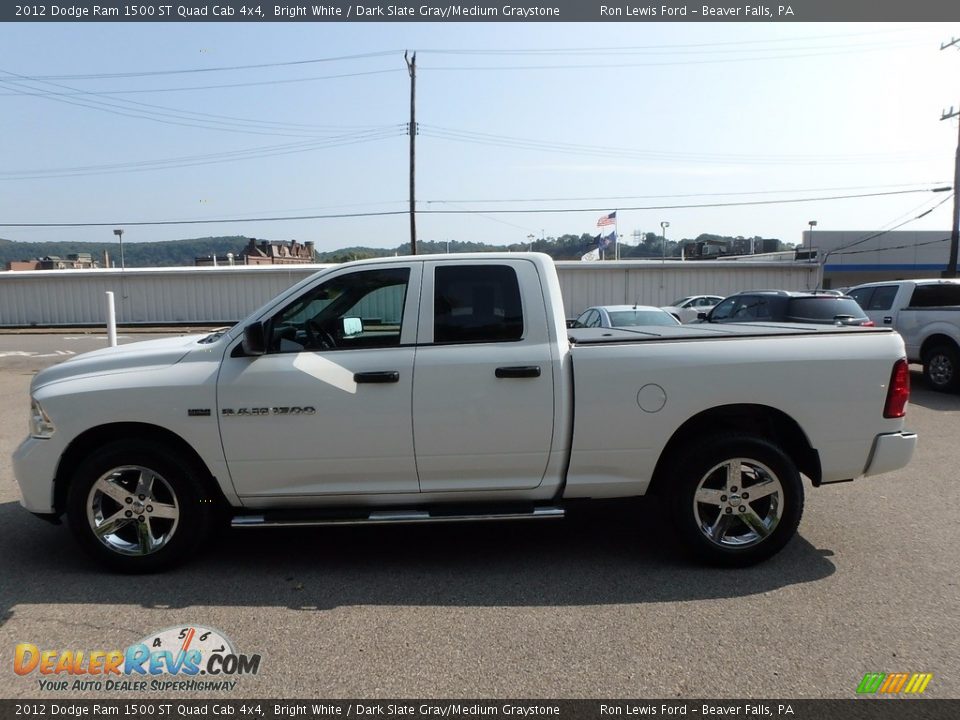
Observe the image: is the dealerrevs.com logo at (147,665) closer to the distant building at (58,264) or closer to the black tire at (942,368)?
the black tire at (942,368)

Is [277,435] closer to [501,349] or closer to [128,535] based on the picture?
[128,535]

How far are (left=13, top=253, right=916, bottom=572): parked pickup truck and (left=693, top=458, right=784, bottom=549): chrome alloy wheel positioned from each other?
0.5 inches

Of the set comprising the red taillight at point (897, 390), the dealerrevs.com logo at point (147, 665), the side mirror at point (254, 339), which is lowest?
the dealerrevs.com logo at point (147, 665)

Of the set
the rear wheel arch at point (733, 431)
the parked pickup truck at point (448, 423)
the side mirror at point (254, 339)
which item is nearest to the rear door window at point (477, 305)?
the parked pickup truck at point (448, 423)

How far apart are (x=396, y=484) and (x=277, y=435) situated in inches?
30.8

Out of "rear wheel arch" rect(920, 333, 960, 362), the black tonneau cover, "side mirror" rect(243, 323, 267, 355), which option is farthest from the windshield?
"side mirror" rect(243, 323, 267, 355)

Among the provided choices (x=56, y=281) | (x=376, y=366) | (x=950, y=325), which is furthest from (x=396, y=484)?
(x=56, y=281)

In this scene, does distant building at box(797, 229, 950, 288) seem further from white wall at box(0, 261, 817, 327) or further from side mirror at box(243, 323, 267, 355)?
side mirror at box(243, 323, 267, 355)

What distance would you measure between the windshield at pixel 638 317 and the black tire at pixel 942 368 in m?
4.23

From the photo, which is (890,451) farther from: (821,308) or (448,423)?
(821,308)

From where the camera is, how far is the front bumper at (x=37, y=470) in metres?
3.97

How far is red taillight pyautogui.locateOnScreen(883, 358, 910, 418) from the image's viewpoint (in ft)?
13.4

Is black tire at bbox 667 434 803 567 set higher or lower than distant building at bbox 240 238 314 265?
lower

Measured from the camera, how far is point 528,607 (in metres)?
3.66
